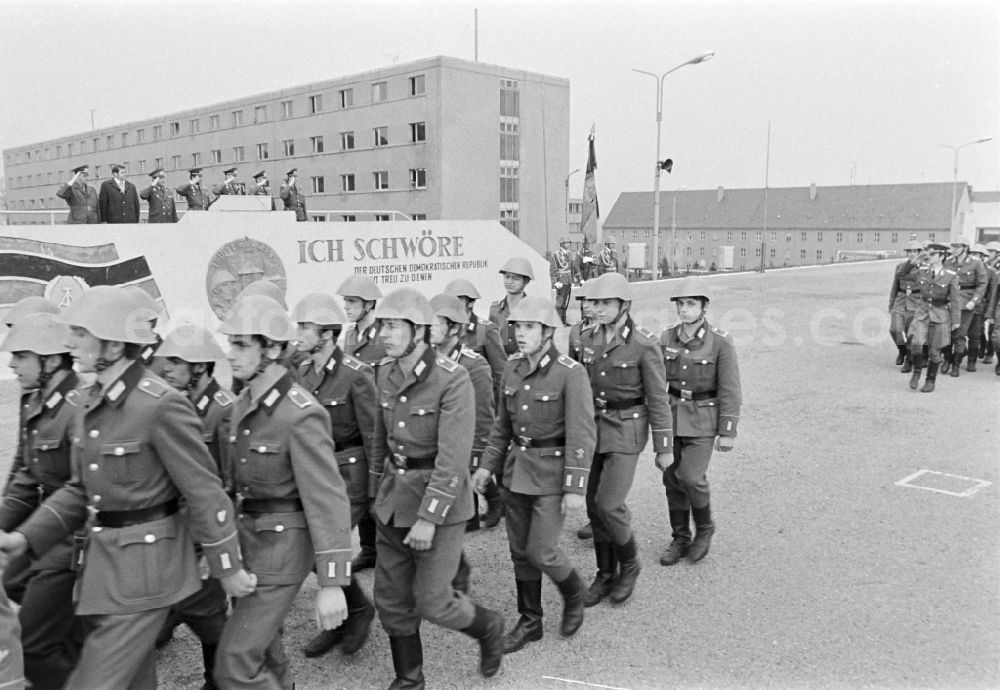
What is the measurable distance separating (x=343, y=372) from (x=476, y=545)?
208cm

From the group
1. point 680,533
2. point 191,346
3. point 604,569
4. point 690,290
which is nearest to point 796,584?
point 680,533

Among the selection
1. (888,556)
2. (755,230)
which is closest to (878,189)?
(755,230)

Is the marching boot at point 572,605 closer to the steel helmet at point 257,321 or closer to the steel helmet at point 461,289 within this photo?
the steel helmet at point 257,321

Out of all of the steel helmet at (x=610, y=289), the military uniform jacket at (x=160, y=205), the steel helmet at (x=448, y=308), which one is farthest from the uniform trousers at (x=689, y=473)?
the military uniform jacket at (x=160, y=205)

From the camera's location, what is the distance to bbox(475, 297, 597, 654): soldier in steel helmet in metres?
4.70

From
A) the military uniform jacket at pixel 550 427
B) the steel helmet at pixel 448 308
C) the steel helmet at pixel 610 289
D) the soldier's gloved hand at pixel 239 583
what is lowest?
the soldier's gloved hand at pixel 239 583

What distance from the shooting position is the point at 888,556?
5.88 meters

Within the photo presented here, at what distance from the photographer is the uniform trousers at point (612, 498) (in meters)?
5.23

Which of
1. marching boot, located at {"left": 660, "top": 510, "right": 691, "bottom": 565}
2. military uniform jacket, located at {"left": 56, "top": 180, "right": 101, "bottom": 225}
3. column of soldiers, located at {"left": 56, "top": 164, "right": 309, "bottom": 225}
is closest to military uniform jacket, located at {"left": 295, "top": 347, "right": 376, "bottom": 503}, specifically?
marching boot, located at {"left": 660, "top": 510, "right": 691, "bottom": 565}

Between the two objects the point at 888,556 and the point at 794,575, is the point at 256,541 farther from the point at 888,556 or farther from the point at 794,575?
the point at 888,556

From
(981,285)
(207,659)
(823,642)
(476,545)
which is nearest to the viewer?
(207,659)

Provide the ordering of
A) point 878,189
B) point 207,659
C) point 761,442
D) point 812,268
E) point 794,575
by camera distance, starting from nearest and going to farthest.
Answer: point 207,659
point 794,575
point 761,442
point 812,268
point 878,189

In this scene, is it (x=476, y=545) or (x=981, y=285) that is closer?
(x=476, y=545)

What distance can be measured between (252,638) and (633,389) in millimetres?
2990
